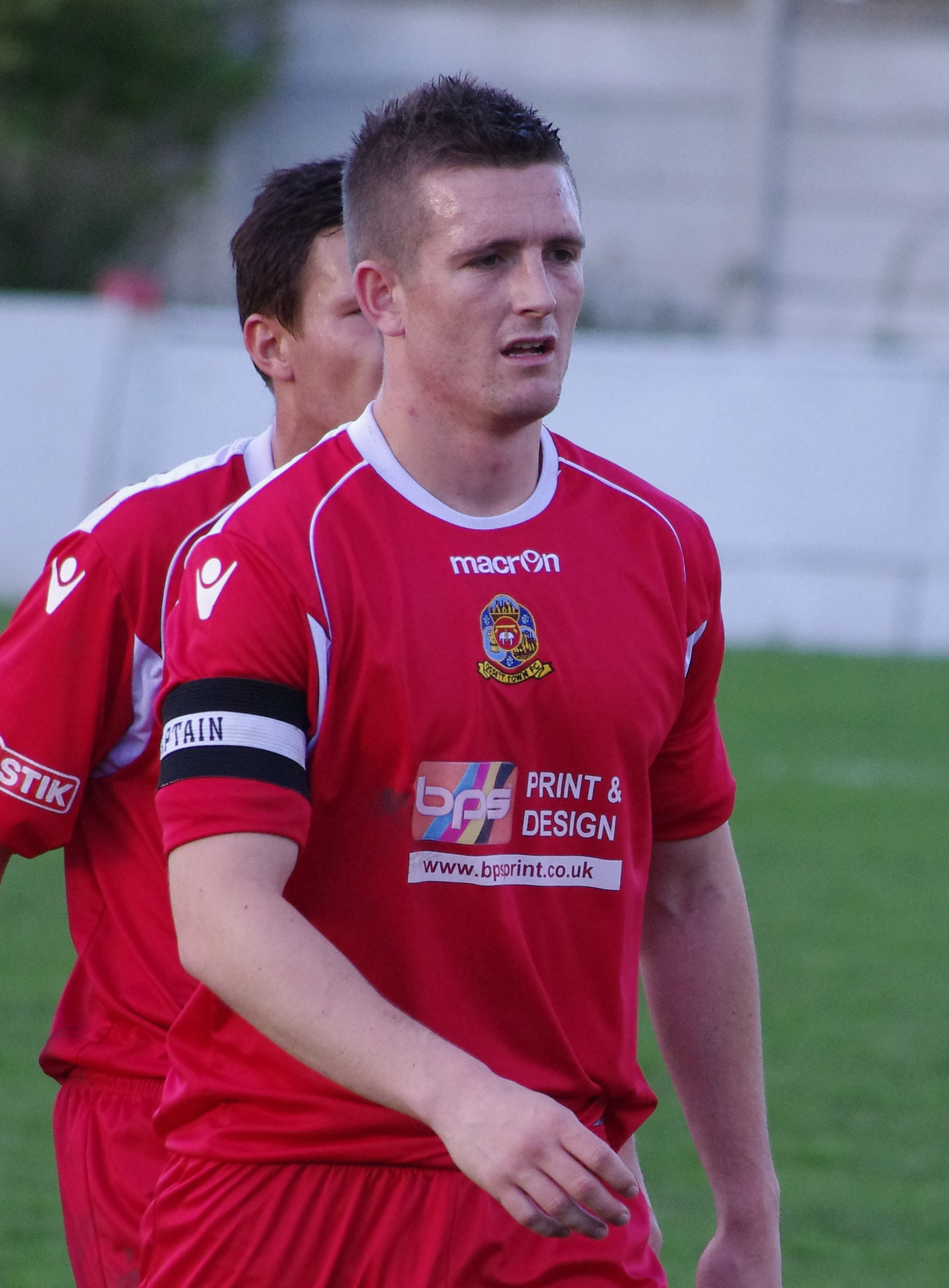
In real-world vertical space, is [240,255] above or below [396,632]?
above

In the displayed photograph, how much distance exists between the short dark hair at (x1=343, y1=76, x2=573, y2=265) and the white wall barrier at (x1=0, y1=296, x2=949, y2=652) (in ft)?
44.7

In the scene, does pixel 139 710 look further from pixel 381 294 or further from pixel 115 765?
pixel 381 294

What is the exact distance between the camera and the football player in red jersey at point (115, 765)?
2611mm

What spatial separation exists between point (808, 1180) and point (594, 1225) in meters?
3.69

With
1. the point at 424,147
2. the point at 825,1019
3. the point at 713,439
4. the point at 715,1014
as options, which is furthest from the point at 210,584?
the point at 713,439

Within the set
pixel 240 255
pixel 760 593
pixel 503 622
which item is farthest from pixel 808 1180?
pixel 760 593

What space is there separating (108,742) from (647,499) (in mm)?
841

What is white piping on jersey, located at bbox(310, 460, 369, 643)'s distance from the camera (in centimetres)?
198

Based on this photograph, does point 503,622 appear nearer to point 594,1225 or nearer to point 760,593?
point 594,1225

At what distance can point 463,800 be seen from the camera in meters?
2.07

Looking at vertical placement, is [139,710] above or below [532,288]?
below

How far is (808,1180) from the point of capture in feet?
17.2

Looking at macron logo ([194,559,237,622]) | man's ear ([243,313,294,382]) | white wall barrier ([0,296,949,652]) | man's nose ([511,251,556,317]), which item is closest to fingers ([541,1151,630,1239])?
macron logo ([194,559,237,622])

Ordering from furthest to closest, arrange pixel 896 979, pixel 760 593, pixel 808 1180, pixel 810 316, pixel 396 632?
pixel 810 316, pixel 760 593, pixel 896 979, pixel 808 1180, pixel 396 632
